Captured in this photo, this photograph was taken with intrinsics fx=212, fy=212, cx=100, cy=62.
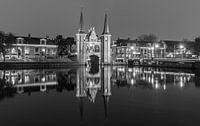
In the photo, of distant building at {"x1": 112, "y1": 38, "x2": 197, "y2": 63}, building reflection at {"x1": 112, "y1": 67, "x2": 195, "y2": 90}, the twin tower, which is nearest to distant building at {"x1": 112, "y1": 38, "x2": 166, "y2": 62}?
distant building at {"x1": 112, "y1": 38, "x2": 197, "y2": 63}

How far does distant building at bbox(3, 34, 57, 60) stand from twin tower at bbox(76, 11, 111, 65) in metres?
12.0

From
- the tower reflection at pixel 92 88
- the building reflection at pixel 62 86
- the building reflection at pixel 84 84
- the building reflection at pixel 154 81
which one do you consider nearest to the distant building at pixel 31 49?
the building reflection at pixel 84 84

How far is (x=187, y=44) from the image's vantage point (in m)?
116

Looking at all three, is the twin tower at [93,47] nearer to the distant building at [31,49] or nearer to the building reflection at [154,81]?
the distant building at [31,49]

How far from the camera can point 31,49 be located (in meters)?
77.8

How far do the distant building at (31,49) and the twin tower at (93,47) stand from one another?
12.0m

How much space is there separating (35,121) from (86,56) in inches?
2746

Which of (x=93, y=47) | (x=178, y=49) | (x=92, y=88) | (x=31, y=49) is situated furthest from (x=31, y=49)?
(x=178, y=49)

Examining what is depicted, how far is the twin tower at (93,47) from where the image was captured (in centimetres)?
7726

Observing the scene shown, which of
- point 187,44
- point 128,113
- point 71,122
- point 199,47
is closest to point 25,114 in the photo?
point 71,122

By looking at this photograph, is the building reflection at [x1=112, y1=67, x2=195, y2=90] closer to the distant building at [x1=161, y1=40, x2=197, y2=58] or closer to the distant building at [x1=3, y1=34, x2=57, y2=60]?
the distant building at [x1=3, y1=34, x2=57, y2=60]

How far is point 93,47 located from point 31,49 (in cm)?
2299

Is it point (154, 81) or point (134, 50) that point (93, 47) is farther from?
point (154, 81)

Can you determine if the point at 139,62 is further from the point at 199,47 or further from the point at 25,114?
the point at 25,114
